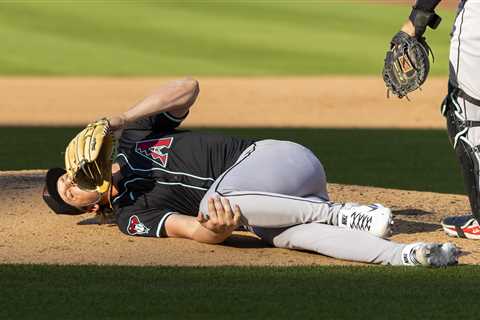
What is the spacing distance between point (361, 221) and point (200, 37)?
20.8 m

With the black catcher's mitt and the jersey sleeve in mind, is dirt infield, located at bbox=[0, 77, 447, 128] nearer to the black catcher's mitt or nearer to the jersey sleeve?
the black catcher's mitt

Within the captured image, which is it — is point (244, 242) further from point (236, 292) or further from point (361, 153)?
point (361, 153)

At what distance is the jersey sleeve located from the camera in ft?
20.2

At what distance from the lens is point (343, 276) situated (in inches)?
208

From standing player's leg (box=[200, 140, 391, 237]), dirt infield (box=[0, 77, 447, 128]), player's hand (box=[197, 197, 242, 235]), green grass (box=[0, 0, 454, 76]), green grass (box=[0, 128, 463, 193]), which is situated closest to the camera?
player's hand (box=[197, 197, 242, 235])

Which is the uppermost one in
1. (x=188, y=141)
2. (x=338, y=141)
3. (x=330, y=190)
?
(x=188, y=141)

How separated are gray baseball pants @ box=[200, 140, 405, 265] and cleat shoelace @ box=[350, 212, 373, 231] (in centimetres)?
9

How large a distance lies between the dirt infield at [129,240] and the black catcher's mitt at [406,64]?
843 mm

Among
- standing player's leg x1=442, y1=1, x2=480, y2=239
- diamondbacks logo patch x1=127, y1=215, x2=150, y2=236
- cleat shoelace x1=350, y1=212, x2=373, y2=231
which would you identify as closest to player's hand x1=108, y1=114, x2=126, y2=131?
diamondbacks logo patch x1=127, y1=215, x2=150, y2=236

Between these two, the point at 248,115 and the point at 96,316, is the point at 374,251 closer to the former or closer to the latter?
the point at 96,316

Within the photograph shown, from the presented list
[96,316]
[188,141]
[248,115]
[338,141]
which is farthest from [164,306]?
[248,115]

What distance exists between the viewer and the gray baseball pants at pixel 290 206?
565cm

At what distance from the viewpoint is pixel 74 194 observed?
6.21 meters

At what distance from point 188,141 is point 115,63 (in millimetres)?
18028
